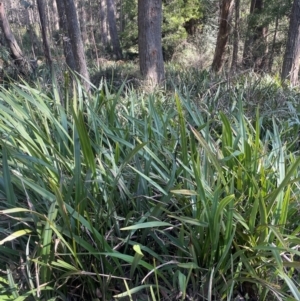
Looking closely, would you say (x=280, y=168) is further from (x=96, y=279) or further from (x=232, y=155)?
(x=96, y=279)

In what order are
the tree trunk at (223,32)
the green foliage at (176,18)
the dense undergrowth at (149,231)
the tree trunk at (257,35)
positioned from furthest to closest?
the green foliage at (176,18), the tree trunk at (257,35), the tree trunk at (223,32), the dense undergrowth at (149,231)

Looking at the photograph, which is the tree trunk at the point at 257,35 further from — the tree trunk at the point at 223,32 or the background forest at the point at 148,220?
the background forest at the point at 148,220

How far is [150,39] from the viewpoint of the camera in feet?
24.3

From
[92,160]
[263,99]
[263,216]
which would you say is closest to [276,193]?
[263,216]

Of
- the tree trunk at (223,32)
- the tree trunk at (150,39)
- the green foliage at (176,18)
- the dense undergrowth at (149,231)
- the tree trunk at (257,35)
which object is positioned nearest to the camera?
the dense undergrowth at (149,231)

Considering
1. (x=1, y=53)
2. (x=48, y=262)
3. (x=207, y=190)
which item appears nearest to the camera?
(x=48, y=262)

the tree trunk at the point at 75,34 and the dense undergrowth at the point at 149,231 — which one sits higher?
the tree trunk at the point at 75,34

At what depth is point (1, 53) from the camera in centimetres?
739

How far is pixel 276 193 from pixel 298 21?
21.7ft

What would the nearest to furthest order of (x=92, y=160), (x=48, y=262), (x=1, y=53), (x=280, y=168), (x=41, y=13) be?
1. (x=48, y=262)
2. (x=92, y=160)
3. (x=280, y=168)
4. (x=41, y=13)
5. (x=1, y=53)

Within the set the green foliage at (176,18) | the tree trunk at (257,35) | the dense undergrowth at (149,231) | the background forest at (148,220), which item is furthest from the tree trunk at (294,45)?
the green foliage at (176,18)

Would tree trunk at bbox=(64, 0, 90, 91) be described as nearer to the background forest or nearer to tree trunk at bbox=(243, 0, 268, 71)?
the background forest

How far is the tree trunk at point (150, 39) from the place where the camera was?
7.20 meters

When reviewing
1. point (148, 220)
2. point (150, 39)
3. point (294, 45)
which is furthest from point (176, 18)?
point (148, 220)
